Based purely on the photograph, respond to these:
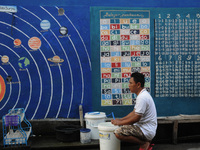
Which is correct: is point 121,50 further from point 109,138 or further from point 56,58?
point 109,138

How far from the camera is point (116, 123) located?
12.7 feet

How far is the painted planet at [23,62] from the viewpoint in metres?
4.88

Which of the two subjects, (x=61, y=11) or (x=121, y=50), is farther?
(x=121, y=50)

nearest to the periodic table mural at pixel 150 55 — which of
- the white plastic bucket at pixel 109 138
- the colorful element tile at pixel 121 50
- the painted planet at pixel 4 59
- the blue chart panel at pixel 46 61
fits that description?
the colorful element tile at pixel 121 50

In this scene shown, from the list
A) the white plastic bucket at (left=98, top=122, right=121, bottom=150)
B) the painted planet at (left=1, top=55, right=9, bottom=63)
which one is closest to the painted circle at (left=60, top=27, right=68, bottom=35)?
the painted planet at (left=1, top=55, right=9, bottom=63)

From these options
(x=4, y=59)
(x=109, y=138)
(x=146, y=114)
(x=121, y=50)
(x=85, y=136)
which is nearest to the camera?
(x=146, y=114)

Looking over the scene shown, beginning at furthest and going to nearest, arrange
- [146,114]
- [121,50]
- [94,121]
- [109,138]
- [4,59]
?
[121,50], [4,59], [94,121], [109,138], [146,114]

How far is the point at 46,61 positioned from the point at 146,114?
7.45 ft

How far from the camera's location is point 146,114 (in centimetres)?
374

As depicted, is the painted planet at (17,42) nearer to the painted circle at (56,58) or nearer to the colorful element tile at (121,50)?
the painted circle at (56,58)

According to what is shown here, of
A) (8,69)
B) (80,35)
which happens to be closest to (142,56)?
(80,35)

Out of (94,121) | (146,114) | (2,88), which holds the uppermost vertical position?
(2,88)

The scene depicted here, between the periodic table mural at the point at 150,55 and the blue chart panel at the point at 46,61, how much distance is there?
276 mm

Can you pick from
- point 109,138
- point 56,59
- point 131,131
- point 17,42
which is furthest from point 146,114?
point 17,42
